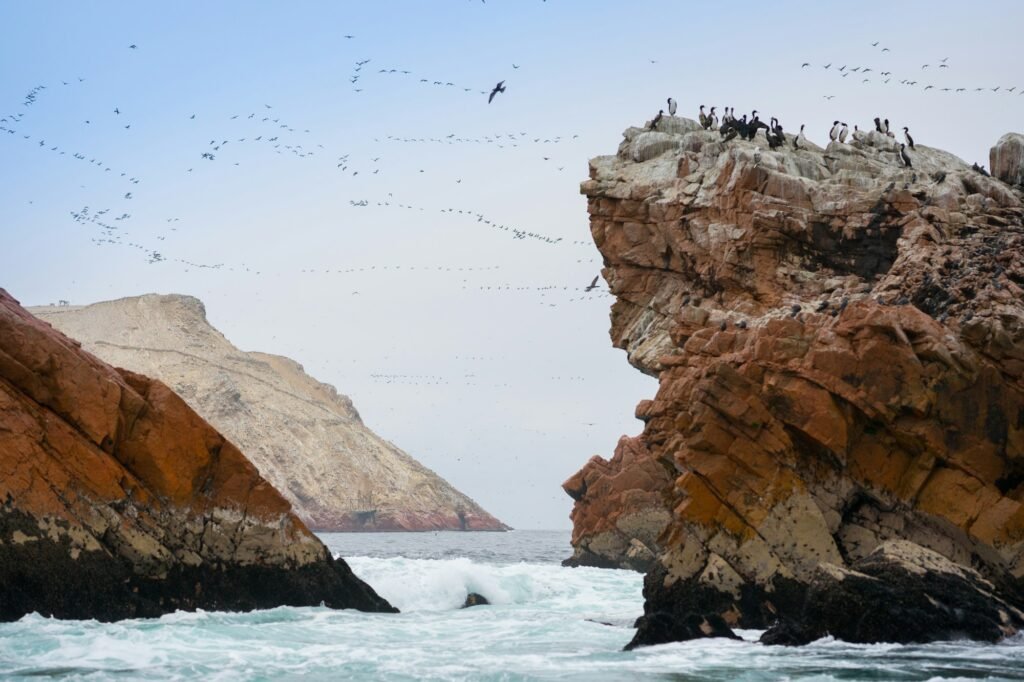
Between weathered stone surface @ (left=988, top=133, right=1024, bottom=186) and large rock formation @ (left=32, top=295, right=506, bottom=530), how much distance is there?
8437 centimetres

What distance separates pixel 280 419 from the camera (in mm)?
120250

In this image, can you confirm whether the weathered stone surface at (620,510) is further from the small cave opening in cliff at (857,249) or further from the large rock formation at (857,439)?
the large rock formation at (857,439)

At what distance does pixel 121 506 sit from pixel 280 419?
9487 centimetres

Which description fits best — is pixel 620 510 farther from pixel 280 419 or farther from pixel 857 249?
pixel 280 419

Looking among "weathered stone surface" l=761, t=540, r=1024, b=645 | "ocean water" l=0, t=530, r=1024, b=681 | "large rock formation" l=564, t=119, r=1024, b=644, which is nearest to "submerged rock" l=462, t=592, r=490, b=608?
"ocean water" l=0, t=530, r=1024, b=681

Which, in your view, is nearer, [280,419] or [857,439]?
[857,439]

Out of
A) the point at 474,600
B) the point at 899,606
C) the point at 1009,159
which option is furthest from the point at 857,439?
the point at 474,600

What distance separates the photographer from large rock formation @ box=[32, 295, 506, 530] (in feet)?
380

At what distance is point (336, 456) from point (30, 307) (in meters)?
41.9

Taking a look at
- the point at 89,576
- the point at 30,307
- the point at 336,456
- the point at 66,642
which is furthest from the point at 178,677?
the point at 30,307

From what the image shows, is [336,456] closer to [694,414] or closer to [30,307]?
[30,307]

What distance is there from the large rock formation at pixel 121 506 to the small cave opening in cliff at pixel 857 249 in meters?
15.4

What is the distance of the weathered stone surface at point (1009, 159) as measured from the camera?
113 feet

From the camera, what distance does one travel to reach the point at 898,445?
26203 mm
